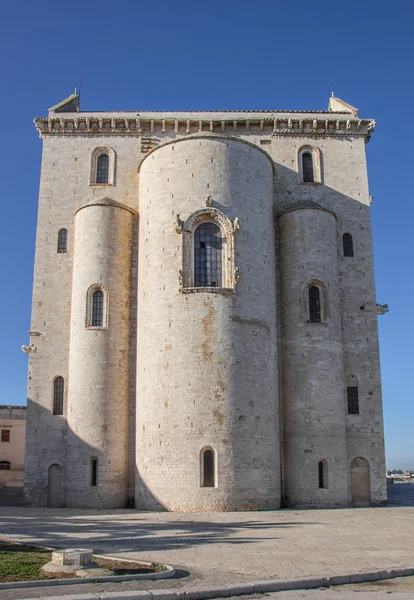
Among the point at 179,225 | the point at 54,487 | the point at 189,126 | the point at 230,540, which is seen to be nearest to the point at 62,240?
the point at 179,225

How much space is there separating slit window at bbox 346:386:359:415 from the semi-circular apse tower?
3.99 meters

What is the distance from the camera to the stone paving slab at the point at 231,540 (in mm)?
11109

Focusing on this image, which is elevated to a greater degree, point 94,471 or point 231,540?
point 94,471

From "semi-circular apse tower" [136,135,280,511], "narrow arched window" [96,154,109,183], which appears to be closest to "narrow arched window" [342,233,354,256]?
"semi-circular apse tower" [136,135,280,511]

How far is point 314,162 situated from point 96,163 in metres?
10.5

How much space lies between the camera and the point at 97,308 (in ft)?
91.5

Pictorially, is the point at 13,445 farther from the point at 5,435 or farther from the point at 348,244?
the point at 348,244

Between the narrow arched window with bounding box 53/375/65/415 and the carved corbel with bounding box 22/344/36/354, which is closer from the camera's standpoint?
the narrow arched window with bounding box 53/375/65/415

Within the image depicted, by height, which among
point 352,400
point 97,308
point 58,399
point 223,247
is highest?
point 223,247

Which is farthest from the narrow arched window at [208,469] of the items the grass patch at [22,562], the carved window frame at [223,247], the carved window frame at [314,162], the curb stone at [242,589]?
the carved window frame at [314,162]

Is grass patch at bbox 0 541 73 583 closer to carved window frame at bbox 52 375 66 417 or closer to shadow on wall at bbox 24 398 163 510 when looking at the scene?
shadow on wall at bbox 24 398 163 510

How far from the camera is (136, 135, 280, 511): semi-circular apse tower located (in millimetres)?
24062

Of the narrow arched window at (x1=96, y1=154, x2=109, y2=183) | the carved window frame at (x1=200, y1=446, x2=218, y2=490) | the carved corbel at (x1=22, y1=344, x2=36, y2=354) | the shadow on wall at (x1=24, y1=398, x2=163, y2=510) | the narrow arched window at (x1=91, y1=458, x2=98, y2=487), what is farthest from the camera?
the narrow arched window at (x1=96, y1=154, x2=109, y2=183)

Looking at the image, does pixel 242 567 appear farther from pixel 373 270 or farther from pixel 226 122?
pixel 226 122
